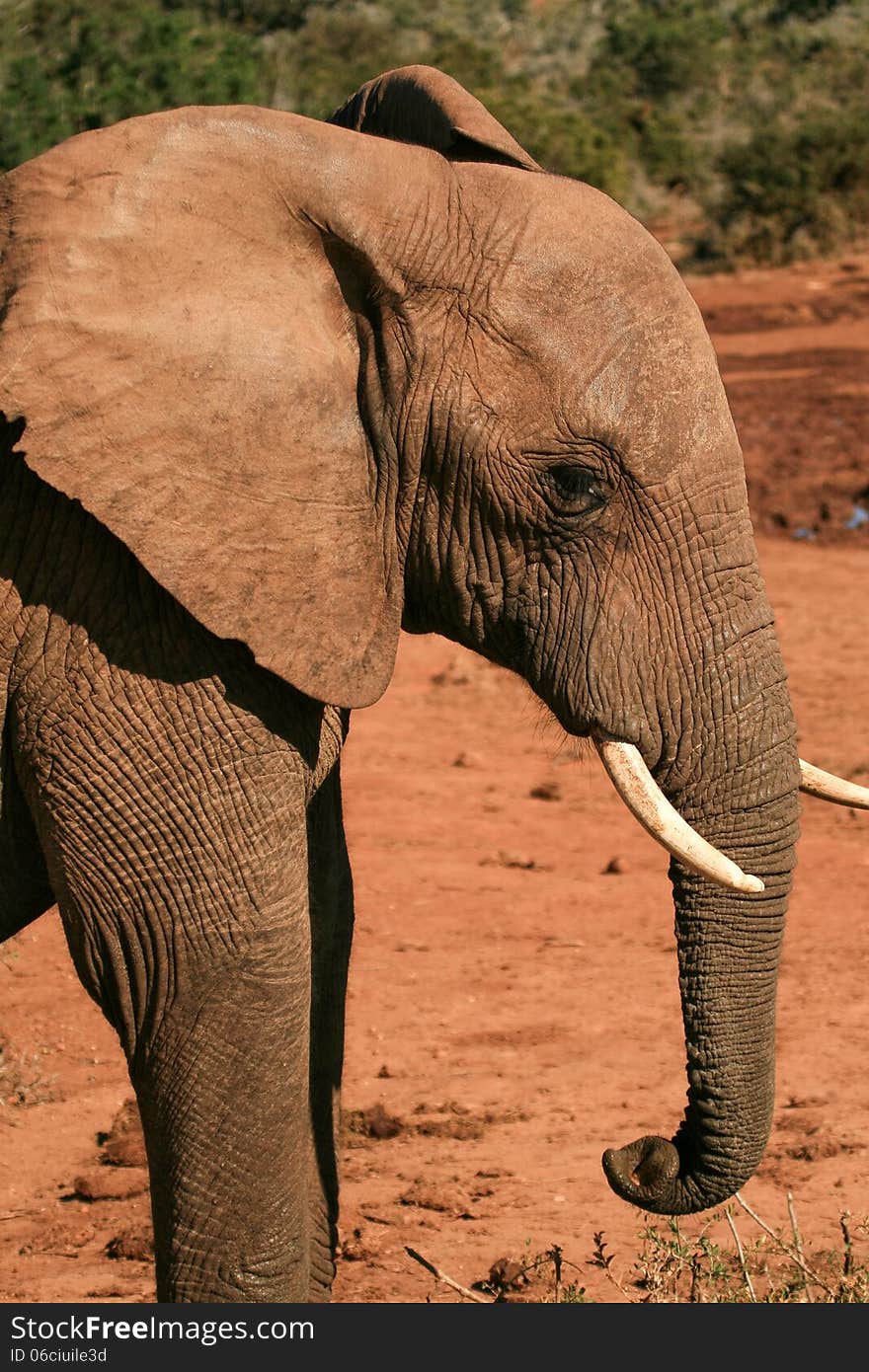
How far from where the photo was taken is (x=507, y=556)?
341 centimetres

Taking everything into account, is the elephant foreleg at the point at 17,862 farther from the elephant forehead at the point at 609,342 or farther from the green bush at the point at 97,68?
the green bush at the point at 97,68

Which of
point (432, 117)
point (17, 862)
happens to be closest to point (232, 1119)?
point (17, 862)

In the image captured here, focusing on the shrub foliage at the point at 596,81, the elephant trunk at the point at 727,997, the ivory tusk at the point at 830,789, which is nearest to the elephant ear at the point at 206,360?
the elephant trunk at the point at 727,997

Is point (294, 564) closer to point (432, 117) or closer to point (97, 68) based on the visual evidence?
point (432, 117)

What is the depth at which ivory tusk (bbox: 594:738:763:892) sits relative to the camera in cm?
334

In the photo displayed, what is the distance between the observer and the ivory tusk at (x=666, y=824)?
3.34 meters

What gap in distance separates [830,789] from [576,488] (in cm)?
82

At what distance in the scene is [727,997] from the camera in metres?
3.52

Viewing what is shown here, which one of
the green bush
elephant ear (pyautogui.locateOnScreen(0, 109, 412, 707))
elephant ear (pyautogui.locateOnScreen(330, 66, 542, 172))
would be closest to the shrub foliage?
the green bush

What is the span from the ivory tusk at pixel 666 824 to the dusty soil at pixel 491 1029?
262 millimetres

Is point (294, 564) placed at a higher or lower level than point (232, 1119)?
higher
